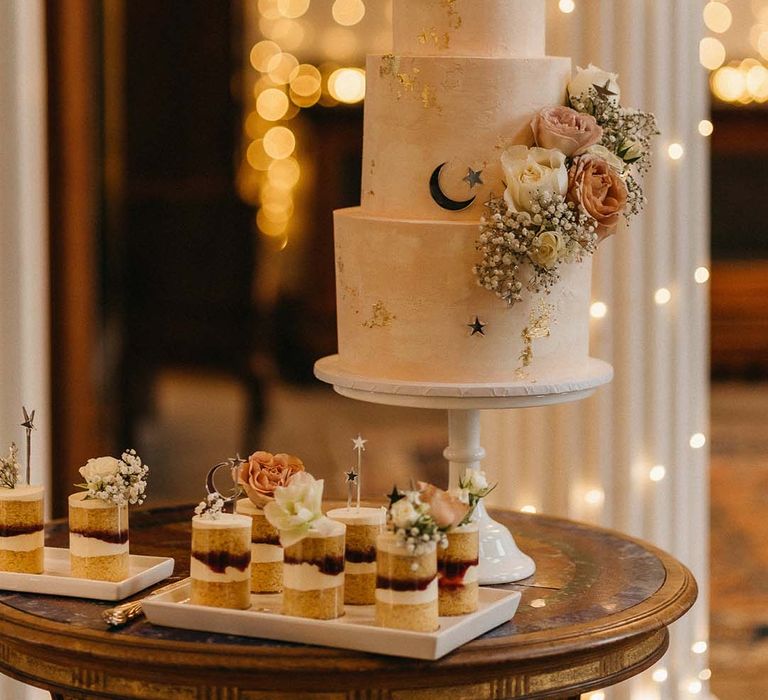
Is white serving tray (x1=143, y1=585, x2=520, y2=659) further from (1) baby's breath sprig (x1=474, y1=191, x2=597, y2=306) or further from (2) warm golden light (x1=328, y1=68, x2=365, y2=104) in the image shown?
(2) warm golden light (x1=328, y1=68, x2=365, y2=104)

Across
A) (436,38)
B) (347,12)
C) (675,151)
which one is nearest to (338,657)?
(436,38)

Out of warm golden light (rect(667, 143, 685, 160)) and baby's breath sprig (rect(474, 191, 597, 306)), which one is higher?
warm golden light (rect(667, 143, 685, 160))

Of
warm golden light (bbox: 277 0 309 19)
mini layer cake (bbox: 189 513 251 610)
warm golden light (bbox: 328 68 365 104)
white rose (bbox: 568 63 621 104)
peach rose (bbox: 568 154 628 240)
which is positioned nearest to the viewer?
mini layer cake (bbox: 189 513 251 610)

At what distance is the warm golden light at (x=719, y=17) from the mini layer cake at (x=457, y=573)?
662 cm

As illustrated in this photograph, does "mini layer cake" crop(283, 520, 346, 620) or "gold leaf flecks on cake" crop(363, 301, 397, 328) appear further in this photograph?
"gold leaf flecks on cake" crop(363, 301, 397, 328)

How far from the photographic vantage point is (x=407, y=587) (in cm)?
162

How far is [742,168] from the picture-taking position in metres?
8.34

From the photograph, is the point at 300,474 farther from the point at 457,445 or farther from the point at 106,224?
the point at 106,224

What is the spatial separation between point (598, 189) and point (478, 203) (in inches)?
→ 7.1

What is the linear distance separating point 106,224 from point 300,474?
5693 millimetres

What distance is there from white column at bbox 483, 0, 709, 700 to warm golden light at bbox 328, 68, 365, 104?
4.99m

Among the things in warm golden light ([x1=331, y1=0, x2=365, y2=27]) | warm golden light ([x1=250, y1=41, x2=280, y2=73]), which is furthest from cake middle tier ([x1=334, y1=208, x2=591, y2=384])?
warm golden light ([x1=331, y1=0, x2=365, y2=27])

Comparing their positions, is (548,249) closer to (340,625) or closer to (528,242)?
(528,242)

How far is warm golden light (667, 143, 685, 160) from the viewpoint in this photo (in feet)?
9.23
